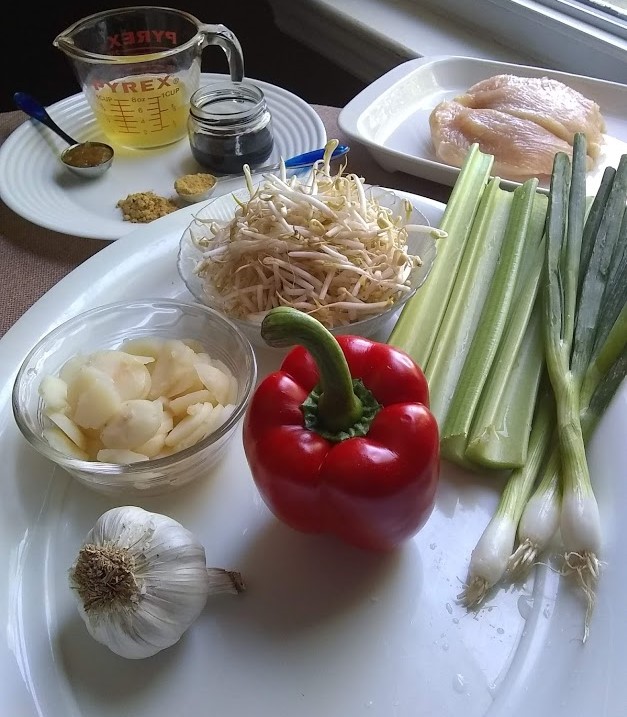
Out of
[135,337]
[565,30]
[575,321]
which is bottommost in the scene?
[135,337]

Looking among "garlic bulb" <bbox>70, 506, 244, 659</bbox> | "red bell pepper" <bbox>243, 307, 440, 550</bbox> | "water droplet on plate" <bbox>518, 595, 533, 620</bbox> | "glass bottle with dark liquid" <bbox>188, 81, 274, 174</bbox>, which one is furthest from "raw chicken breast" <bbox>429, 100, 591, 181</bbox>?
"garlic bulb" <bbox>70, 506, 244, 659</bbox>

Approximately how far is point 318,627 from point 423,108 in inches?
59.7

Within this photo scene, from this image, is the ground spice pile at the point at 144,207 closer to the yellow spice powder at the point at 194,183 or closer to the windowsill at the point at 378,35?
the yellow spice powder at the point at 194,183

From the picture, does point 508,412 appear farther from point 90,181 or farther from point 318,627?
point 90,181

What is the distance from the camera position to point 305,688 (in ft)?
2.54

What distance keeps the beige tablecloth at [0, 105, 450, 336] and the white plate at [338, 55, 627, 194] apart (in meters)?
0.04

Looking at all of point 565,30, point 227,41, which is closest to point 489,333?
point 227,41

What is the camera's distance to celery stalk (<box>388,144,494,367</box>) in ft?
3.67

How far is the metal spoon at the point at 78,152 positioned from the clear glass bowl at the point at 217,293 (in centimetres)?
48

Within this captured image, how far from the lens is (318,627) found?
826 millimetres

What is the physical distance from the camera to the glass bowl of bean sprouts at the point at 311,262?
1.14 metres

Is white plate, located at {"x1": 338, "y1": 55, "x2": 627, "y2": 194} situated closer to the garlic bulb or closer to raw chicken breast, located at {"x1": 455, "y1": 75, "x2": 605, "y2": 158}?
raw chicken breast, located at {"x1": 455, "y1": 75, "x2": 605, "y2": 158}

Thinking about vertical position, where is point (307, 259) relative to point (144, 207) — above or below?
above

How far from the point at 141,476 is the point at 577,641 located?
1.84 feet
